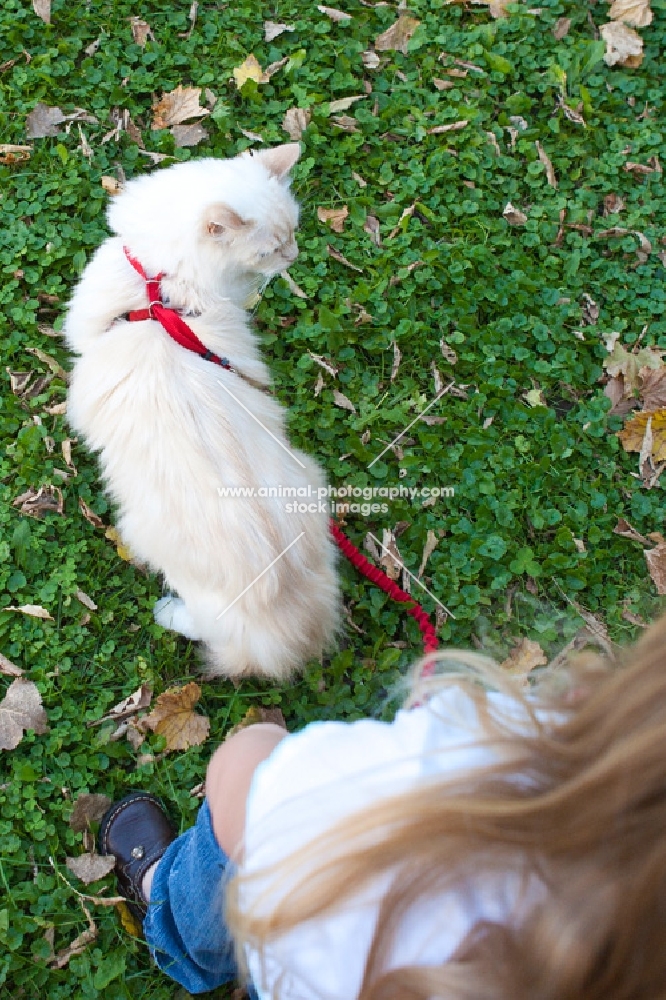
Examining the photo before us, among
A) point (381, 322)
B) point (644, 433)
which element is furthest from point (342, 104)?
point (644, 433)

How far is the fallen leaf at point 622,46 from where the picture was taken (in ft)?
12.0

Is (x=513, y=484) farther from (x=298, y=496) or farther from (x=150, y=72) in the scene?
(x=150, y=72)

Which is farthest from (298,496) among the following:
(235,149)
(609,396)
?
(235,149)

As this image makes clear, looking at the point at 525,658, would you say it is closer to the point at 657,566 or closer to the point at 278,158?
the point at 657,566

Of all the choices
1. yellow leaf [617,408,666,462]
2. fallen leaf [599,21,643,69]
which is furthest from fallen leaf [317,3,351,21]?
yellow leaf [617,408,666,462]

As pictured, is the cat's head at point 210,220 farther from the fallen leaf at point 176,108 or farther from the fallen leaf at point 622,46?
the fallen leaf at point 622,46

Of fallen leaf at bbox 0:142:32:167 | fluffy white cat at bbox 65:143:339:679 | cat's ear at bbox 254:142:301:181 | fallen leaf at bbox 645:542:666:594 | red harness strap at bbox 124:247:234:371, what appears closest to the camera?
fluffy white cat at bbox 65:143:339:679

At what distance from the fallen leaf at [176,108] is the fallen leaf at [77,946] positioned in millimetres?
3217

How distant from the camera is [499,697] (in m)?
1.30

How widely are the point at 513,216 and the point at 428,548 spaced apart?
1736mm

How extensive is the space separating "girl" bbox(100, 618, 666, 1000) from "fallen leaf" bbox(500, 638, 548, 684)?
151cm

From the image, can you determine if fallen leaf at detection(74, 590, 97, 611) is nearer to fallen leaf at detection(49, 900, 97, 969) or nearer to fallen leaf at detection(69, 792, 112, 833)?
fallen leaf at detection(69, 792, 112, 833)

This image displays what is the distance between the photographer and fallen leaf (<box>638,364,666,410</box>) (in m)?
3.19

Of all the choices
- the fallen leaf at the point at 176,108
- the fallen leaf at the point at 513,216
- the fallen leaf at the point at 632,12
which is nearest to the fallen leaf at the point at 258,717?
the fallen leaf at the point at 513,216
